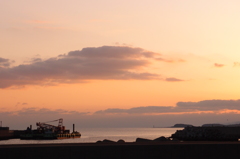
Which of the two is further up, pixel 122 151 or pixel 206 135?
pixel 206 135

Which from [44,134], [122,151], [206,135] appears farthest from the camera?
[44,134]

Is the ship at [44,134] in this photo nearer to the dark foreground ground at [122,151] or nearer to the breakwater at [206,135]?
the breakwater at [206,135]

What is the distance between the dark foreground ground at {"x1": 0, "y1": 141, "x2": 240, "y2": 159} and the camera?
2189cm

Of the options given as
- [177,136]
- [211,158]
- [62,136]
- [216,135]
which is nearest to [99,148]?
[211,158]

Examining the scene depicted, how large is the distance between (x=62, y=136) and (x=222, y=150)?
413 ft

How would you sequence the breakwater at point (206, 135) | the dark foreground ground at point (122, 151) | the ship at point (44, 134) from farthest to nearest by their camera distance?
the ship at point (44, 134), the breakwater at point (206, 135), the dark foreground ground at point (122, 151)

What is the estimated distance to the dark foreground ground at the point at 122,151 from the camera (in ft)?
71.8

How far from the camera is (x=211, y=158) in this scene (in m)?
23.9

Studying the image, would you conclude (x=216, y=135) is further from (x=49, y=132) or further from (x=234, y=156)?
(x=49, y=132)

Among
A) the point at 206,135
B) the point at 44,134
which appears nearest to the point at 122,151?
the point at 206,135

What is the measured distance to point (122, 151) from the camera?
22797mm

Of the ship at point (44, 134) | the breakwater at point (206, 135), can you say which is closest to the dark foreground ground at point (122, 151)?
the breakwater at point (206, 135)

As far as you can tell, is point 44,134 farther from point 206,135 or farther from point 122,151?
point 122,151

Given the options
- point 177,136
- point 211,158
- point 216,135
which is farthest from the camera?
point 177,136
